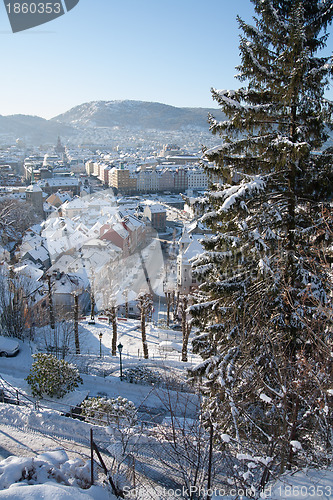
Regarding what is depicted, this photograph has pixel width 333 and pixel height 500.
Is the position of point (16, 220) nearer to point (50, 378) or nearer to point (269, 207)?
point (50, 378)

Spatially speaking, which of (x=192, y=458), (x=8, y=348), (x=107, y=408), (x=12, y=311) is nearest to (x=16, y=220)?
(x=12, y=311)

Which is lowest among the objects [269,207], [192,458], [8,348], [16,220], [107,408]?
[8,348]

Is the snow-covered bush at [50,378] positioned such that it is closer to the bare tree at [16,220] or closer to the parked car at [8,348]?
the parked car at [8,348]

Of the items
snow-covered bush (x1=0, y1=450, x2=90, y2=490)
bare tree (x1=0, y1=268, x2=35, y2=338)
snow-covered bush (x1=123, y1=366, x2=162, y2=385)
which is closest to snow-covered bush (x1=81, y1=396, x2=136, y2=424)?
snow-covered bush (x1=0, y1=450, x2=90, y2=490)

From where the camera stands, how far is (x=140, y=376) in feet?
42.5

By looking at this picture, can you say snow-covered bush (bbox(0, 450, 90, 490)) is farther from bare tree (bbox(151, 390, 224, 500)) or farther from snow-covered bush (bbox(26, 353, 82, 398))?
snow-covered bush (bbox(26, 353, 82, 398))

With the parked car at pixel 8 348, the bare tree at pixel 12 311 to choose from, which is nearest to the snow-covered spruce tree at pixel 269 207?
the parked car at pixel 8 348

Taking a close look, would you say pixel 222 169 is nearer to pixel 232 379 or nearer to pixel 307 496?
pixel 232 379

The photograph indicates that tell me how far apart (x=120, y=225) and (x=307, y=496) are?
121 ft

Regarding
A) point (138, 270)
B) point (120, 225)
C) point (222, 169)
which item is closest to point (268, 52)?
point (222, 169)

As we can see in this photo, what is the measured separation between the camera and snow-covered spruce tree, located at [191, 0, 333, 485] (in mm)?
5617

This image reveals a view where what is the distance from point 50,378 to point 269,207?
6.13m

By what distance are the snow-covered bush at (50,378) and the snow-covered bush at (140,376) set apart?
4.18m

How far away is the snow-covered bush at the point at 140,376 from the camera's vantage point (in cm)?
1268
